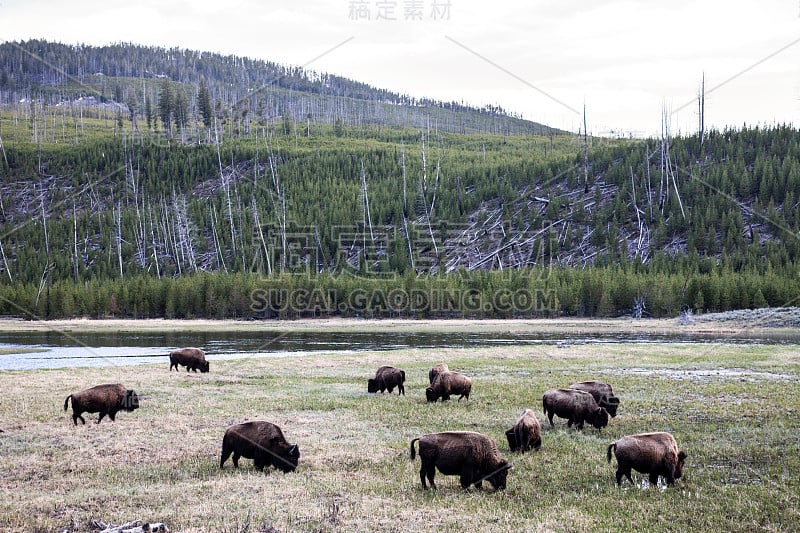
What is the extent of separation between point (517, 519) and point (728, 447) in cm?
724

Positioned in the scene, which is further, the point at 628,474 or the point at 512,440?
the point at 512,440

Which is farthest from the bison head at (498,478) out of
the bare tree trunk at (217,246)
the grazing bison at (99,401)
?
the bare tree trunk at (217,246)

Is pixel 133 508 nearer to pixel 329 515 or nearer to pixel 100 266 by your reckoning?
pixel 329 515

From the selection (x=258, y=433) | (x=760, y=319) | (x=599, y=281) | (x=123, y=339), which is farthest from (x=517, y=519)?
(x=599, y=281)

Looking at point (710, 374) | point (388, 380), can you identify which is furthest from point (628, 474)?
point (710, 374)

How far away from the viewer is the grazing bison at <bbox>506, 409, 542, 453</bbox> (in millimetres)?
16250

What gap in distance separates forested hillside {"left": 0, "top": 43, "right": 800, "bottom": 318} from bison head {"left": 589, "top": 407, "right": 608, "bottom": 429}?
204 ft

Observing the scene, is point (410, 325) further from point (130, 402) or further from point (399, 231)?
point (130, 402)

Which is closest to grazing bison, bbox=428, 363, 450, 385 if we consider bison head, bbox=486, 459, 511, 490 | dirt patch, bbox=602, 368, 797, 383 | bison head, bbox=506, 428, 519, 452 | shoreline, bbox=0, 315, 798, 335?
bison head, bbox=506, 428, 519, 452

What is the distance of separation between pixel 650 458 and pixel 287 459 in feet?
24.2

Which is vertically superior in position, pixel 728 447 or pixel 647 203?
pixel 647 203

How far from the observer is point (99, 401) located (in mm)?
20562

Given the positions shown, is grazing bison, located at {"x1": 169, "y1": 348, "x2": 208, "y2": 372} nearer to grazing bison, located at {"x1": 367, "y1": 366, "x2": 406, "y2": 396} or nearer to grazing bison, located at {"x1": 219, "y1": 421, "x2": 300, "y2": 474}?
grazing bison, located at {"x1": 367, "y1": 366, "x2": 406, "y2": 396}

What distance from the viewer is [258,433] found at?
15.5 m
